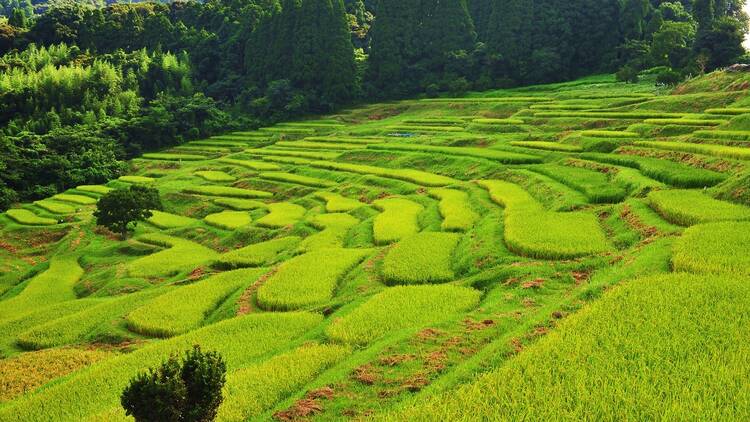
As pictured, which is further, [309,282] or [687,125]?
[687,125]

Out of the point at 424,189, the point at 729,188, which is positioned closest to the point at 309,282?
the point at 729,188

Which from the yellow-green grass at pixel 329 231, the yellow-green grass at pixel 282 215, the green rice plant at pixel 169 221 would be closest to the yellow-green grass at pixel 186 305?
the yellow-green grass at pixel 329 231

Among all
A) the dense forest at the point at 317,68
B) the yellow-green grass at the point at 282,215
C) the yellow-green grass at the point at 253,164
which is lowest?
the yellow-green grass at the point at 282,215

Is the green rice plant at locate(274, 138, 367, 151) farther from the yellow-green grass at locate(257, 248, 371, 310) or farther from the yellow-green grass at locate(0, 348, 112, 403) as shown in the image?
the yellow-green grass at locate(0, 348, 112, 403)

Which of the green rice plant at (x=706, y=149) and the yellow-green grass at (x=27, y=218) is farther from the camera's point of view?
the yellow-green grass at (x=27, y=218)

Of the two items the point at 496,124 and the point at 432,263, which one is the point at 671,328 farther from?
the point at 496,124

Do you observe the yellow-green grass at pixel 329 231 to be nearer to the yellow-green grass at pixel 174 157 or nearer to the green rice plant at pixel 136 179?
the green rice plant at pixel 136 179
